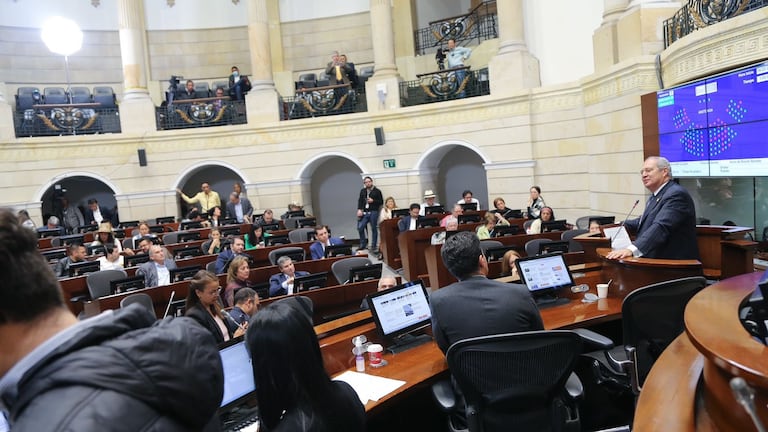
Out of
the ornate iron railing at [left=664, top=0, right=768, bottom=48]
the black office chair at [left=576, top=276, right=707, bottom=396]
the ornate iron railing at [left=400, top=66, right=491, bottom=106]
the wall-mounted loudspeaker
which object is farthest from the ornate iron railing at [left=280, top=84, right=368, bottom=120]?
the black office chair at [left=576, top=276, right=707, bottom=396]

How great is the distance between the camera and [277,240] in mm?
9523

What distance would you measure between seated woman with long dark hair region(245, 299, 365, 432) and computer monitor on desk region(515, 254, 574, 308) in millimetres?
2755

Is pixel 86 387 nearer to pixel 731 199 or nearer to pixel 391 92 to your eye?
pixel 731 199

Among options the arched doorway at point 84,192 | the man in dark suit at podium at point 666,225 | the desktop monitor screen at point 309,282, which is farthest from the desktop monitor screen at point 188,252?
the arched doorway at point 84,192

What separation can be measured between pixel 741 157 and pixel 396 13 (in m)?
11.2

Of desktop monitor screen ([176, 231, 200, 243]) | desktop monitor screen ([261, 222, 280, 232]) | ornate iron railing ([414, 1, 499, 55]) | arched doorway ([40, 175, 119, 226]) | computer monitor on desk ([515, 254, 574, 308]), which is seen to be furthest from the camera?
arched doorway ([40, 175, 119, 226])

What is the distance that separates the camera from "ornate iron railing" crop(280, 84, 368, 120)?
13898 millimetres

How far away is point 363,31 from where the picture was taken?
55.5ft

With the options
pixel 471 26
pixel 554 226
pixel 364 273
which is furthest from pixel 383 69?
pixel 364 273

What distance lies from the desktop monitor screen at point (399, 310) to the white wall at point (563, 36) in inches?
376

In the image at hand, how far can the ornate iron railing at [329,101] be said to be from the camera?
45.6 ft

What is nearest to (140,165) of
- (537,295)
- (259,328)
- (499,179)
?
(499,179)

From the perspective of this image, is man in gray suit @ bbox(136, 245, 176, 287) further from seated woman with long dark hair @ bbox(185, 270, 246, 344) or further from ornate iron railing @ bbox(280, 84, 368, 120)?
ornate iron railing @ bbox(280, 84, 368, 120)

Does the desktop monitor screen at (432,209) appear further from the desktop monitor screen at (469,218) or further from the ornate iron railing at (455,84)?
the ornate iron railing at (455,84)
